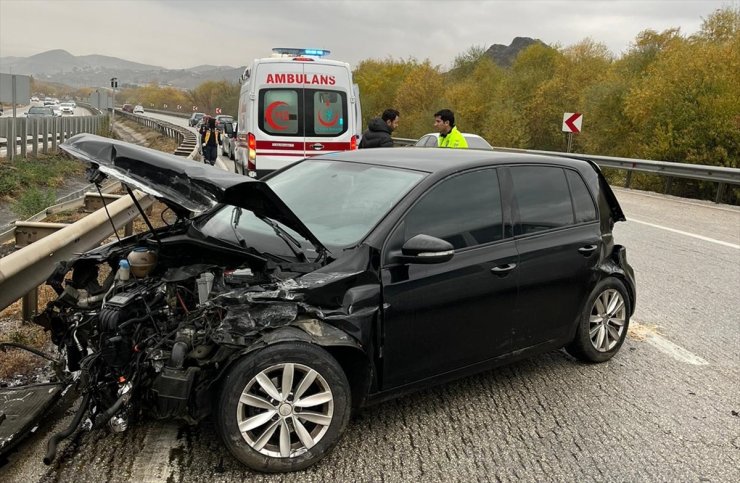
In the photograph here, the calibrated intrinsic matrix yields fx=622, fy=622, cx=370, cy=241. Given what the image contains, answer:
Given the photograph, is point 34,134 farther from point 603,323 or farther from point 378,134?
point 603,323

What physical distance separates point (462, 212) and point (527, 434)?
4.46 ft

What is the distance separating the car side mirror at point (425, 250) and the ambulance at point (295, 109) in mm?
8440

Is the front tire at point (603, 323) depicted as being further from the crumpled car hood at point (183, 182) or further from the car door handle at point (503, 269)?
the crumpled car hood at point (183, 182)

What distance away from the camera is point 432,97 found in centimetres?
5675

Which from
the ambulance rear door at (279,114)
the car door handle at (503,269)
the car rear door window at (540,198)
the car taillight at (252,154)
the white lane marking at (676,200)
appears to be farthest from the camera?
the white lane marking at (676,200)

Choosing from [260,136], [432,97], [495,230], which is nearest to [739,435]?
[495,230]

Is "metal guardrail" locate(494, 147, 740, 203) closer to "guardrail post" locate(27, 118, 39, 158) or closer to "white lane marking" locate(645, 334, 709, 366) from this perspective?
"white lane marking" locate(645, 334, 709, 366)

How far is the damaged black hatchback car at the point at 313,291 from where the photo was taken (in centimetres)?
303

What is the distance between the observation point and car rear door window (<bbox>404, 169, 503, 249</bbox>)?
12.0ft

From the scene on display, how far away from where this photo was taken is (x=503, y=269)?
12.7ft

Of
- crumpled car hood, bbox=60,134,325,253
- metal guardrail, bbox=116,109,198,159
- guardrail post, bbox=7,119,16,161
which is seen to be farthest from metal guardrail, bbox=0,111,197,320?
guardrail post, bbox=7,119,16,161

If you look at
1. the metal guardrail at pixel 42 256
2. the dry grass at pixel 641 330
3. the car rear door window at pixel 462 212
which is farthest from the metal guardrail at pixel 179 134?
the car rear door window at pixel 462 212

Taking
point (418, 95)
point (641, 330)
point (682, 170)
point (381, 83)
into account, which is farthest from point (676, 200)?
point (381, 83)

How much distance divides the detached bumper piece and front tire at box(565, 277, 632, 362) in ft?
11.3
